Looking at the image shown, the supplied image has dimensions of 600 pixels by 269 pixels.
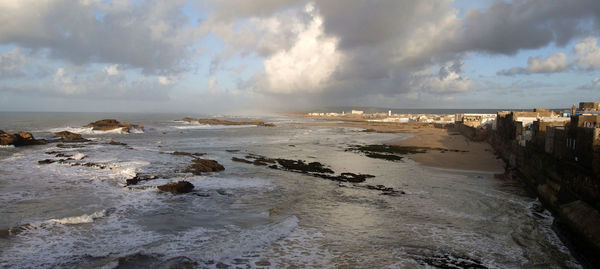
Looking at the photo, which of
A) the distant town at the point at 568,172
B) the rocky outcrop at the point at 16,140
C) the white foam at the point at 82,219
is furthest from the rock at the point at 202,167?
the rocky outcrop at the point at 16,140

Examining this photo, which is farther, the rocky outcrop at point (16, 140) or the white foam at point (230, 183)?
the rocky outcrop at point (16, 140)

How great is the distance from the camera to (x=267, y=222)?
11.2 m

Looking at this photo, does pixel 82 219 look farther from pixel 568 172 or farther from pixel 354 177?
pixel 568 172

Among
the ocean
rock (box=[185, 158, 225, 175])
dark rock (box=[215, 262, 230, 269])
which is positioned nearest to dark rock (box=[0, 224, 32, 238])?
the ocean

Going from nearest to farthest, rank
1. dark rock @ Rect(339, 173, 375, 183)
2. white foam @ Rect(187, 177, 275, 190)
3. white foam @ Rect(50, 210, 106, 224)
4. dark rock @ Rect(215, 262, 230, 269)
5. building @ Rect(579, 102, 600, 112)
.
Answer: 1. dark rock @ Rect(215, 262, 230, 269)
2. white foam @ Rect(50, 210, 106, 224)
3. white foam @ Rect(187, 177, 275, 190)
4. dark rock @ Rect(339, 173, 375, 183)
5. building @ Rect(579, 102, 600, 112)

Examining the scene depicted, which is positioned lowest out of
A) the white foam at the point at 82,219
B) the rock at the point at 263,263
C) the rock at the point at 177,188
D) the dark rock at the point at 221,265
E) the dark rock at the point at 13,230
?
the rock at the point at 263,263

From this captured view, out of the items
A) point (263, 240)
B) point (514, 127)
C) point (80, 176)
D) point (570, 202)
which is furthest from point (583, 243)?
point (80, 176)

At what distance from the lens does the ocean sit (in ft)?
27.5

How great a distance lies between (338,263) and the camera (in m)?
8.17

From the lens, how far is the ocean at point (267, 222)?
8.37 meters

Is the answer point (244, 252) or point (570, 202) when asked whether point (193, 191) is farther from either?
point (570, 202)

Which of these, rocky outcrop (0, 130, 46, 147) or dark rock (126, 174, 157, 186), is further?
rocky outcrop (0, 130, 46, 147)

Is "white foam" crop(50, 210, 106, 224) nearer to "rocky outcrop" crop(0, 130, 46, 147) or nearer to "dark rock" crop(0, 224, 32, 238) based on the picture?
"dark rock" crop(0, 224, 32, 238)

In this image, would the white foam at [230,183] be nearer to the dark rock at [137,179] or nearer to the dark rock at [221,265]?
the dark rock at [137,179]
